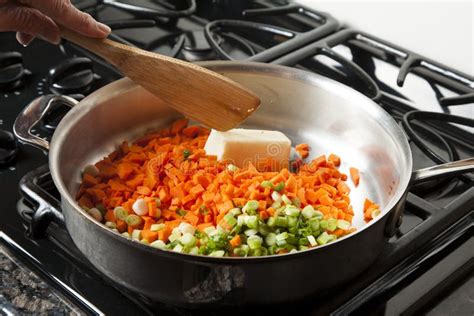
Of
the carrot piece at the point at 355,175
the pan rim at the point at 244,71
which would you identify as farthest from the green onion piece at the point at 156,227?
the carrot piece at the point at 355,175

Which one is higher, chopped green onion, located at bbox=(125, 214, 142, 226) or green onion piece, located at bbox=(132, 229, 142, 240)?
green onion piece, located at bbox=(132, 229, 142, 240)

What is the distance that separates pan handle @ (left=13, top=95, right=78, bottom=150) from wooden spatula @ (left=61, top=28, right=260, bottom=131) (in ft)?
0.30

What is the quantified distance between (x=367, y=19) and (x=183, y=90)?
22.1 inches

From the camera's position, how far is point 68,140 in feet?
3.23

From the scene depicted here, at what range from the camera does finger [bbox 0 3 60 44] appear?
94cm

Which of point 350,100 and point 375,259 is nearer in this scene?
point 375,259

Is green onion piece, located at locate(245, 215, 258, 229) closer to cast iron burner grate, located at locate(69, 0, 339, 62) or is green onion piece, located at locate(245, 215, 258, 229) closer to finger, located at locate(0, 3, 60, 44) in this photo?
finger, located at locate(0, 3, 60, 44)

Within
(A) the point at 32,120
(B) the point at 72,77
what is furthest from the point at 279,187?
(B) the point at 72,77

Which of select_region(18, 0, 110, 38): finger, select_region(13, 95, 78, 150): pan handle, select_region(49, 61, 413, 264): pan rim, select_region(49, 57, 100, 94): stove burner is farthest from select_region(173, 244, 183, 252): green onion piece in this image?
select_region(49, 57, 100, 94): stove burner

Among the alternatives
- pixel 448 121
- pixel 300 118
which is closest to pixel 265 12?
pixel 300 118

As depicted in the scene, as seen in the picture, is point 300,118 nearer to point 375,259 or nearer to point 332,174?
point 332,174

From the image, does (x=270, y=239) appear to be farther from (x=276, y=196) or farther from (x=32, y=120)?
(x=32, y=120)

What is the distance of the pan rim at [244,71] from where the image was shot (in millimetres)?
738

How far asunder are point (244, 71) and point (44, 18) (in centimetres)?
33
